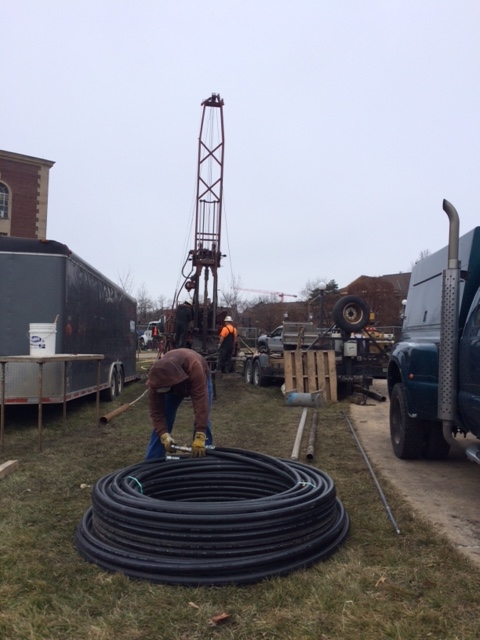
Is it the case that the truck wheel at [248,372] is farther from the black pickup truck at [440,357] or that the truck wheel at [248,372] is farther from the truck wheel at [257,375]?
the black pickup truck at [440,357]

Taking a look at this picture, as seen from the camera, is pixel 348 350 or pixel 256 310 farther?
pixel 256 310

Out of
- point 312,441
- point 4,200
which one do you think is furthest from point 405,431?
point 4,200

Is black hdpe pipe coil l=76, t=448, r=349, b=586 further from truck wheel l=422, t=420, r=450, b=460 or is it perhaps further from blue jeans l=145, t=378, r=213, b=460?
truck wheel l=422, t=420, r=450, b=460

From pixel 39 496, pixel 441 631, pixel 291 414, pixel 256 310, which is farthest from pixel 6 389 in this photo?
pixel 256 310

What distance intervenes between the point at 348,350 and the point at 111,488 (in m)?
9.61

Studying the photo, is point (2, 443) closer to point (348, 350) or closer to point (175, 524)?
point (175, 524)

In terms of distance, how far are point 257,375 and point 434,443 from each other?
352 inches

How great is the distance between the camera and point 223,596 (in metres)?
3.15

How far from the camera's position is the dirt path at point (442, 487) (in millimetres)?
4293

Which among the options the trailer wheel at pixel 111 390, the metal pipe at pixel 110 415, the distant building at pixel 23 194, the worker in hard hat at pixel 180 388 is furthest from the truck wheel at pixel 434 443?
the distant building at pixel 23 194

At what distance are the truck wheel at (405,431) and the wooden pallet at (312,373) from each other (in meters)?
5.52

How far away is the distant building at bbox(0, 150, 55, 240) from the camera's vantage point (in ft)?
102

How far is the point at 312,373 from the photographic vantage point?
41.1 feet

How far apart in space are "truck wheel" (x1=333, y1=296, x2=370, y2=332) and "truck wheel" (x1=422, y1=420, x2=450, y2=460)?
6.58m
